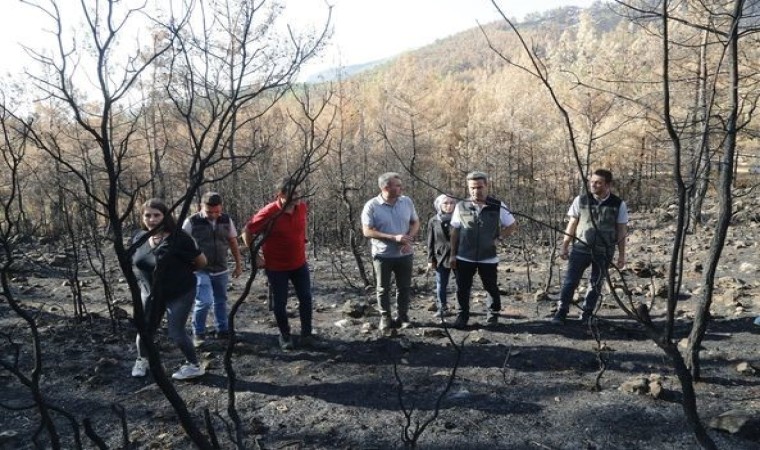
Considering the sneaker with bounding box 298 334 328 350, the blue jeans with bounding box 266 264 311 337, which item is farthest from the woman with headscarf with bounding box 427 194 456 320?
the blue jeans with bounding box 266 264 311 337

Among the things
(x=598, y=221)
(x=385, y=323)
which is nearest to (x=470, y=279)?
(x=385, y=323)

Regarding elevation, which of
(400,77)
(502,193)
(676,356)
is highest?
(400,77)

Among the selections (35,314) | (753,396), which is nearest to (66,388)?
(35,314)

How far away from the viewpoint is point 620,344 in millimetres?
4383

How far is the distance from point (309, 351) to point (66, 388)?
81.5 inches

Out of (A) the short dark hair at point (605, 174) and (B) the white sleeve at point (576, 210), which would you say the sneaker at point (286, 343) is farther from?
(A) the short dark hair at point (605, 174)

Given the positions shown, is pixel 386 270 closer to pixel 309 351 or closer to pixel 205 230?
pixel 309 351

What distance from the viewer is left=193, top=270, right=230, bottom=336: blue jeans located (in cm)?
467

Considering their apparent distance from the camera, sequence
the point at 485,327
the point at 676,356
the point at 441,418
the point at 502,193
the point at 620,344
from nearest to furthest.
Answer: the point at 676,356 < the point at 441,418 < the point at 620,344 < the point at 485,327 < the point at 502,193

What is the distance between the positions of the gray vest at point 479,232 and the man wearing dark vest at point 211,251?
2261 millimetres

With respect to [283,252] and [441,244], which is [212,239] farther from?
[441,244]

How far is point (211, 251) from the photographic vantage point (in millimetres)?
4672

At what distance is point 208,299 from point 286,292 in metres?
0.90

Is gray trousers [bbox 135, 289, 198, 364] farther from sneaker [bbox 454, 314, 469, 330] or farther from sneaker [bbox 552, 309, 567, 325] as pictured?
sneaker [bbox 552, 309, 567, 325]
